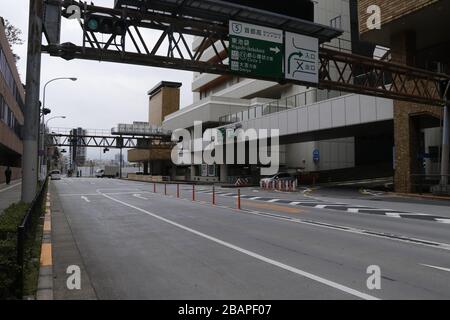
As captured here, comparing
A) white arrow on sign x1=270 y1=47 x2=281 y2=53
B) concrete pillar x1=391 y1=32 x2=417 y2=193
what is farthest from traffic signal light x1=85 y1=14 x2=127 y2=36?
concrete pillar x1=391 y1=32 x2=417 y2=193

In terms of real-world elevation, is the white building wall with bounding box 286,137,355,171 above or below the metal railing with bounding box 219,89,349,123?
below

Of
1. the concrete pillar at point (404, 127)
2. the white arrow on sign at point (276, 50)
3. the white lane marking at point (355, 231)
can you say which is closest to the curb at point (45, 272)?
the white lane marking at point (355, 231)

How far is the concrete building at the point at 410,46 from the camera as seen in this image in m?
26.8

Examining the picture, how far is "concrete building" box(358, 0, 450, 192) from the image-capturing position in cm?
2675

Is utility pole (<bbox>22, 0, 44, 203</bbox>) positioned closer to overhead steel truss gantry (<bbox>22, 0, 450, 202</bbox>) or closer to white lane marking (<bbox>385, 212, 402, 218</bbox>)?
overhead steel truss gantry (<bbox>22, 0, 450, 202</bbox>)

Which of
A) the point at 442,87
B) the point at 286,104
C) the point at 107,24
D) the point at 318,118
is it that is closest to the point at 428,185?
the point at 442,87

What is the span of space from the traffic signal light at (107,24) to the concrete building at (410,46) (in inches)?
708

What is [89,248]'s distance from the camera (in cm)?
993

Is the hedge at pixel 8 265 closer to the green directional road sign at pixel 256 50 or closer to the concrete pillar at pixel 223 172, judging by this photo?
the green directional road sign at pixel 256 50

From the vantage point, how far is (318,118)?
3784cm

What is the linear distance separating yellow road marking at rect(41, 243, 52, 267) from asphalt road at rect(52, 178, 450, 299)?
648 mm

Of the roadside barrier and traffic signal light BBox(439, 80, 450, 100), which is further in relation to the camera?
the roadside barrier

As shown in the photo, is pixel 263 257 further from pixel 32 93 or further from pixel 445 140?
pixel 445 140

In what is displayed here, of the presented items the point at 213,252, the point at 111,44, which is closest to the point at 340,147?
the point at 111,44
